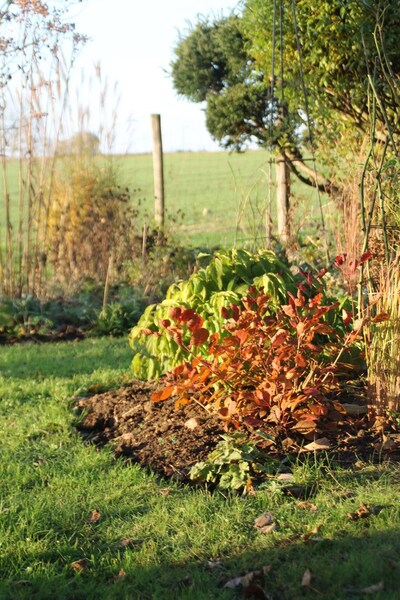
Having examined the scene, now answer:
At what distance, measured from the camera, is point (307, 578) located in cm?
277

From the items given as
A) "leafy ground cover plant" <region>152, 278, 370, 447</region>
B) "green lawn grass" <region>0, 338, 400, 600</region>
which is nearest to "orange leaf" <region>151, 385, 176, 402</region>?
"leafy ground cover plant" <region>152, 278, 370, 447</region>

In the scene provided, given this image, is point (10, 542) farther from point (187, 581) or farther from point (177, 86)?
point (177, 86)

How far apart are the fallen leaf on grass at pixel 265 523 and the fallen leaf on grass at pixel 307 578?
0.39 metres

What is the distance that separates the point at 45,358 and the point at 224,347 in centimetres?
306

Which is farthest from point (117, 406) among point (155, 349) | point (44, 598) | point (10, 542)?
point (44, 598)

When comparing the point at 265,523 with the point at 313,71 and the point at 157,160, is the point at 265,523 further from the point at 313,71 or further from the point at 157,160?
the point at 157,160

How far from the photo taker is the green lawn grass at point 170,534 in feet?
9.32

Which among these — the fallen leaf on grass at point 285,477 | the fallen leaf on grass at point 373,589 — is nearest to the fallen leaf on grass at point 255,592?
the fallen leaf on grass at point 373,589

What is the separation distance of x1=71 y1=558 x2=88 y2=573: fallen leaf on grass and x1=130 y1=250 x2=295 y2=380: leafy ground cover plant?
1.66 metres

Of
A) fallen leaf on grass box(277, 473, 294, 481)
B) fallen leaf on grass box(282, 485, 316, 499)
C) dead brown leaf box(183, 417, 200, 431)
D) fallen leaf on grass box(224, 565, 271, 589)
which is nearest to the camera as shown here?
fallen leaf on grass box(224, 565, 271, 589)

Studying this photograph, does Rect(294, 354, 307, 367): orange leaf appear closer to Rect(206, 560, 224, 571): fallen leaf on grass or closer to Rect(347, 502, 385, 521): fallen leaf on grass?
Rect(347, 502, 385, 521): fallen leaf on grass

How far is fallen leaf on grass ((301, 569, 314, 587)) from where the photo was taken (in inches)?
108

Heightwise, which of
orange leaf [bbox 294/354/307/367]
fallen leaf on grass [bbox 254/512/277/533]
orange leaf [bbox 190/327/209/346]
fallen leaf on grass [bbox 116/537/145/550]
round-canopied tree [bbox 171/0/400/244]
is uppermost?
round-canopied tree [bbox 171/0/400/244]

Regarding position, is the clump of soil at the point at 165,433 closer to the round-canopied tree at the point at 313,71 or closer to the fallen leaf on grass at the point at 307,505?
the fallen leaf on grass at the point at 307,505
